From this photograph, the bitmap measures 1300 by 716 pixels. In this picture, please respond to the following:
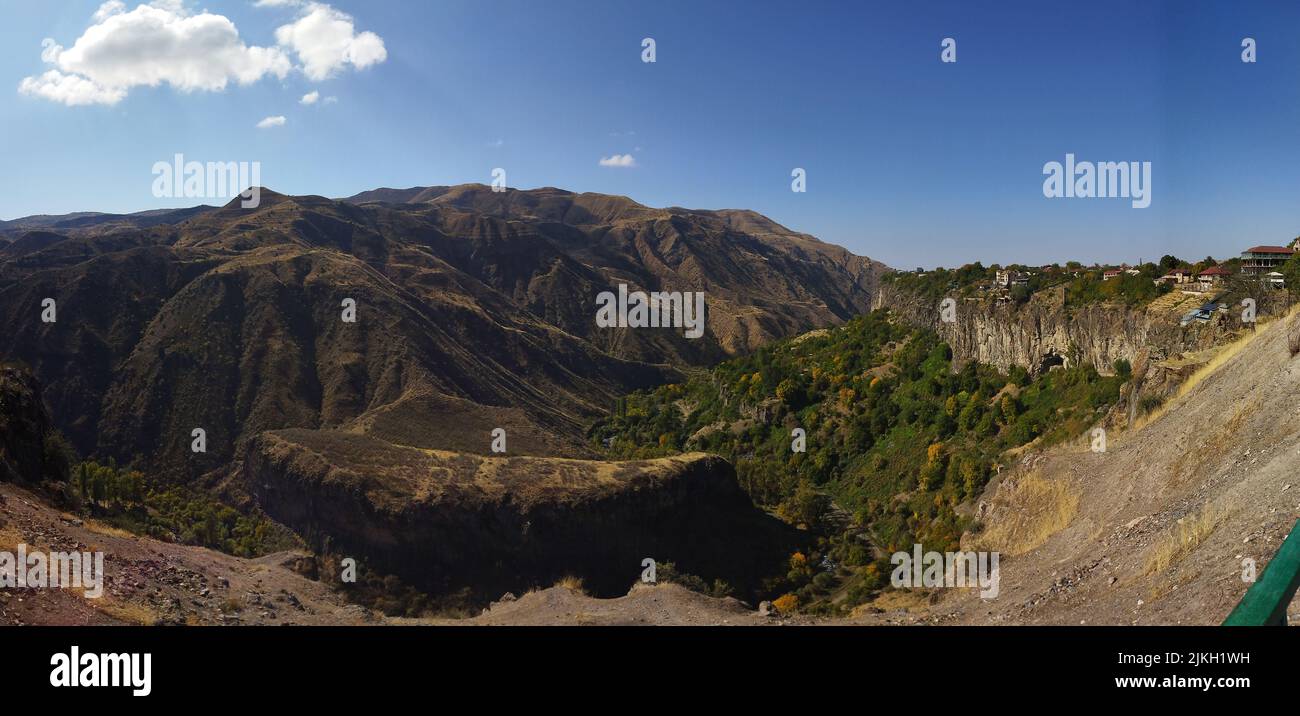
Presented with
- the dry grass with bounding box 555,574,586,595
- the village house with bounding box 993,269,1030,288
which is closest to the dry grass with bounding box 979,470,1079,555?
the dry grass with bounding box 555,574,586,595

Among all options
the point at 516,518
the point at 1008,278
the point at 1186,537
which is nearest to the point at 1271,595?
the point at 1186,537

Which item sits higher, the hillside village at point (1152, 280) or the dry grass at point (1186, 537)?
the hillside village at point (1152, 280)

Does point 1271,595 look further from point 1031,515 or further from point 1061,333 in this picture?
point 1061,333

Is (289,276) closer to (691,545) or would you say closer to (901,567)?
(691,545)

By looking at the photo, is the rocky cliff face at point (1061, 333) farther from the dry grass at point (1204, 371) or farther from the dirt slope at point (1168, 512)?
the dirt slope at point (1168, 512)

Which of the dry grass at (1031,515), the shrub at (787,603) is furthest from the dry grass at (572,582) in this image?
the dry grass at (1031,515)

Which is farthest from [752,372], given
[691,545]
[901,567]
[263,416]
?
[263,416]
